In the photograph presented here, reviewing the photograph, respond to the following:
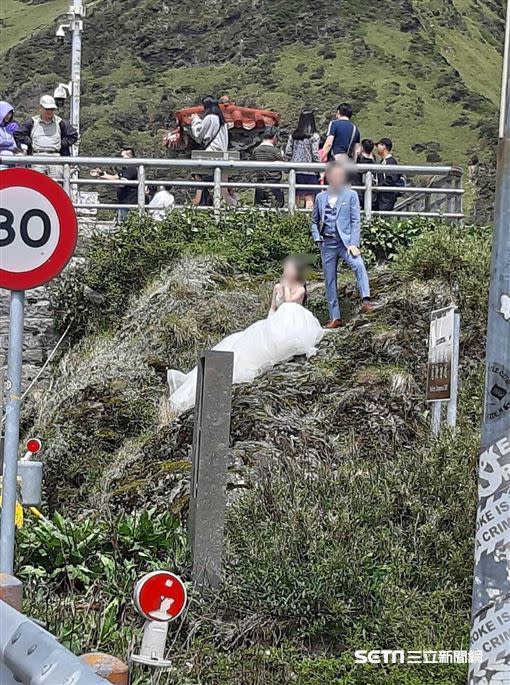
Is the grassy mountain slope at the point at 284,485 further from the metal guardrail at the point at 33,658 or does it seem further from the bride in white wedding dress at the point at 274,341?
the metal guardrail at the point at 33,658

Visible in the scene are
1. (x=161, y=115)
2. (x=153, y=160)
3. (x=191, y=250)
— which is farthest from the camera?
(x=161, y=115)

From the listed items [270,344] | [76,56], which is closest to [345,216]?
[270,344]

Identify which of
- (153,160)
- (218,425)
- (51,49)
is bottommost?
(218,425)

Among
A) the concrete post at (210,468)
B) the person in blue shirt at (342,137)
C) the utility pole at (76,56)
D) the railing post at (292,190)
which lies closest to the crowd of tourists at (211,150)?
the railing post at (292,190)

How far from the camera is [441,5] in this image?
103 metres

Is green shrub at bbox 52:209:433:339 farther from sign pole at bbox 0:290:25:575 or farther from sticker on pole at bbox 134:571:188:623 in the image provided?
sticker on pole at bbox 134:571:188:623

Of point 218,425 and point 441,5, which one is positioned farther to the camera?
point 441,5

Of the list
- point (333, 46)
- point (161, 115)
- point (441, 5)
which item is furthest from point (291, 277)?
point (441, 5)

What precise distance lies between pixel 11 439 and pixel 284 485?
2391mm

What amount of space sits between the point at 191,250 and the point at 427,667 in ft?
36.9

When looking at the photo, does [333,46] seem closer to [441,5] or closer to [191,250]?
[441,5]

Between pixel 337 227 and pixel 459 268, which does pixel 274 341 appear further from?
pixel 459 268

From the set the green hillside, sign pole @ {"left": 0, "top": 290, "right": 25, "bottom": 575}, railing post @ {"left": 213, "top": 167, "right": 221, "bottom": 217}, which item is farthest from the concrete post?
the green hillside

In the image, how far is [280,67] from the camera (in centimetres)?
8612
